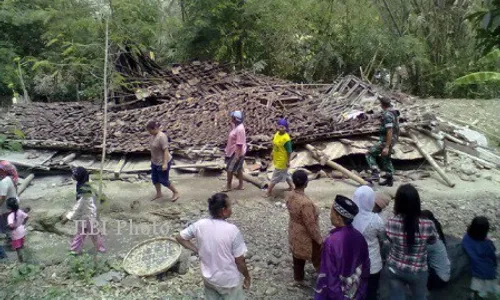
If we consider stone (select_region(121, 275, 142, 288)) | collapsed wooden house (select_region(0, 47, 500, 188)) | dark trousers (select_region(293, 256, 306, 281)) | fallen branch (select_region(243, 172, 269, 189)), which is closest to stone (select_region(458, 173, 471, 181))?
collapsed wooden house (select_region(0, 47, 500, 188))

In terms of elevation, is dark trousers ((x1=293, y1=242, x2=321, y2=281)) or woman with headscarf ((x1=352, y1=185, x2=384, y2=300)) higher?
woman with headscarf ((x1=352, y1=185, x2=384, y2=300))

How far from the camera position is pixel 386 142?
25.3 ft

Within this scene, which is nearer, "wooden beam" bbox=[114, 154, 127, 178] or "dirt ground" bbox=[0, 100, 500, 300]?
"dirt ground" bbox=[0, 100, 500, 300]

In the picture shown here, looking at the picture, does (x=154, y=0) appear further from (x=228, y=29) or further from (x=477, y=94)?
(x=477, y=94)

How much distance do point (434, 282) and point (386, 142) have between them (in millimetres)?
4214

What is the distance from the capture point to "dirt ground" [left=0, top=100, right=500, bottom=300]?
15.9 ft

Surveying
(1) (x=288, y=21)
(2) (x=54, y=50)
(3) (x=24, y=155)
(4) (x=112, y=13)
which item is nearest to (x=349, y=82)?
(1) (x=288, y=21)

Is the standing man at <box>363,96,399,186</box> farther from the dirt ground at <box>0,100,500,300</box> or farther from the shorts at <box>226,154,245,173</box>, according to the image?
the shorts at <box>226,154,245,173</box>

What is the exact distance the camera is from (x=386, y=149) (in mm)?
7762

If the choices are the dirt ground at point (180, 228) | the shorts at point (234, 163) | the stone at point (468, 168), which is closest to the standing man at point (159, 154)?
the dirt ground at point (180, 228)

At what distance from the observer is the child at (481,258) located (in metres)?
3.76

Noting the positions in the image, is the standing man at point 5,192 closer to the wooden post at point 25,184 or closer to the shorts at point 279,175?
the wooden post at point 25,184

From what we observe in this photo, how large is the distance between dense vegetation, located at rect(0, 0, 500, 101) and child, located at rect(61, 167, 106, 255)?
10860 millimetres

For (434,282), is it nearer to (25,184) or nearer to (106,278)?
(106,278)
